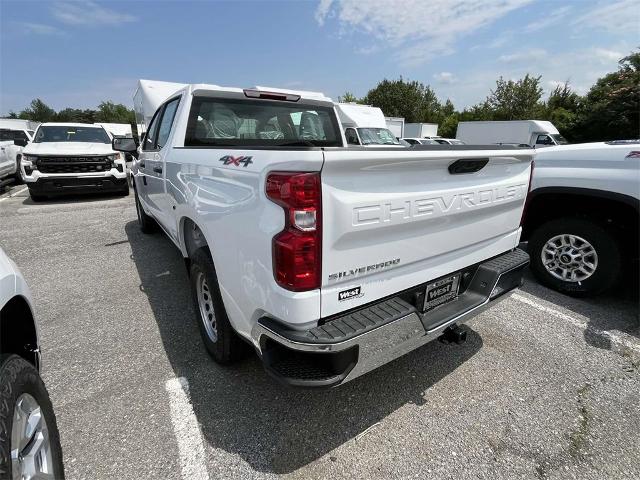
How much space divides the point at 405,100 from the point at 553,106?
1716 cm

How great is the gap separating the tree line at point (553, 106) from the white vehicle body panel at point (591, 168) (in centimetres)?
2754

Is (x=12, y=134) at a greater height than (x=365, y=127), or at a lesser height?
lesser

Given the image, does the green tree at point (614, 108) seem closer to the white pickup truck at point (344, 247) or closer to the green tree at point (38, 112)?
the white pickup truck at point (344, 247)

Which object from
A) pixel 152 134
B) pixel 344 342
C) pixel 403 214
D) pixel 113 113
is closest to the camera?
pixel 344 342

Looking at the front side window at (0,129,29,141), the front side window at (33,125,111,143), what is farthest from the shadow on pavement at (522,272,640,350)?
the front side window at (0,129,29,141)

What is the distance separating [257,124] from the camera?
3.53 m

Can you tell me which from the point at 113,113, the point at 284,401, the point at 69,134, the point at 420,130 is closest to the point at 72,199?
the point at 69,134

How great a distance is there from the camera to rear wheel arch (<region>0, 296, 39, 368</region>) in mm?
1604

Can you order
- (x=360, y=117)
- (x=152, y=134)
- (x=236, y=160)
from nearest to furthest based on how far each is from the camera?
(x=236, y=160)
(x=152, y=134)
(x=360, y=117)

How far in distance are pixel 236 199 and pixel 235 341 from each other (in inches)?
42.1

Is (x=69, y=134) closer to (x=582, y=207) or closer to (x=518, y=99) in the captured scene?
(x=582, y=207)

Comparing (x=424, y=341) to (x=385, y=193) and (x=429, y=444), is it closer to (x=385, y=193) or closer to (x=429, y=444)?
(x=429, y=444)

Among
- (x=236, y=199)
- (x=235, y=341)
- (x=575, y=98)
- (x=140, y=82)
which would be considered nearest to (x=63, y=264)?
(x=235, y=341)

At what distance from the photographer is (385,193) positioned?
1.79m
